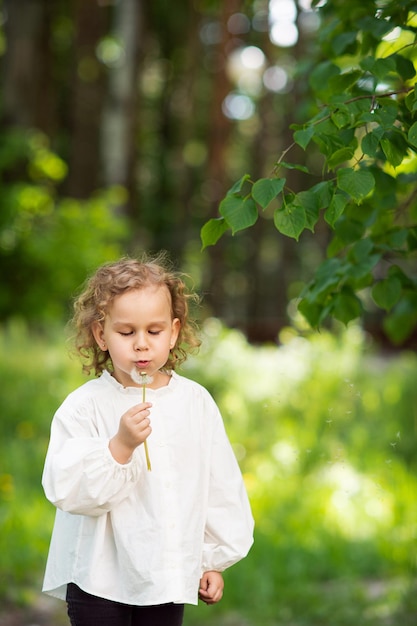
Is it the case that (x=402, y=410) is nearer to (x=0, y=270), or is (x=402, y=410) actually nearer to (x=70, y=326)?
(x=0, y=270)

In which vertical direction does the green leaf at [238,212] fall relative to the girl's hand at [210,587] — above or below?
above

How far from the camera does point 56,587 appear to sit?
234 centimetres

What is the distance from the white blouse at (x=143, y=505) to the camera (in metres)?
2.18

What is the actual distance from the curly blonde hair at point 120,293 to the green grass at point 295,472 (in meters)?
0.76

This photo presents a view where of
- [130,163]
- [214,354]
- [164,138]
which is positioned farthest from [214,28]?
[214,354]

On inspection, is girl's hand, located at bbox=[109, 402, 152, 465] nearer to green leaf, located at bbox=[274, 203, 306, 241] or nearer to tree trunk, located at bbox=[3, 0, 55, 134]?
green leaf, located at bbox=[274, 203, 306, 241]

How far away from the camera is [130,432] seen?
82.7 inches

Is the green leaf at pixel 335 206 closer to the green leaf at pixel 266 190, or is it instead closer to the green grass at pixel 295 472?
the green leaf at pixel 266 190

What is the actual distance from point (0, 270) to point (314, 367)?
2.89 m

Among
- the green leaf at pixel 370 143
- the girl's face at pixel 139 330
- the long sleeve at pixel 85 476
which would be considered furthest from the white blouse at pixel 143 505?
the green leaf at pixel 370 143

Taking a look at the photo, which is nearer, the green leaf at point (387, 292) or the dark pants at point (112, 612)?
the dark pants at point (112, 612)

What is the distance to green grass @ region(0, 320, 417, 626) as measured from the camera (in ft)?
15.9

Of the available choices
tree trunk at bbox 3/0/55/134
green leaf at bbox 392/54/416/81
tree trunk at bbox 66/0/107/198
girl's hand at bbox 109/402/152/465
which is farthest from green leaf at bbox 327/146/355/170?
tree trunk at bbox 66/0/107/198

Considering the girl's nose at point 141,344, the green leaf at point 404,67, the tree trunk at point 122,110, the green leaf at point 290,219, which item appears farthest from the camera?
the tree trunk at point 122,110
